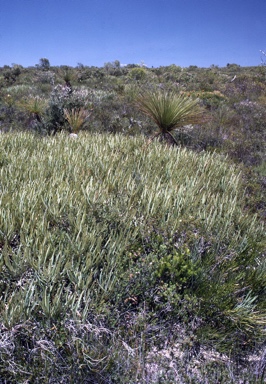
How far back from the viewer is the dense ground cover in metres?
2.09

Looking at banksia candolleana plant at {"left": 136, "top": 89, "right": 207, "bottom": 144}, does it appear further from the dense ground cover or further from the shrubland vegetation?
the dense ground cover

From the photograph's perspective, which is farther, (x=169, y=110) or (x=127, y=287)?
(x=169, y=110)

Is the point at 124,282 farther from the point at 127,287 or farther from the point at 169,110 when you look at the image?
the point at 169,110

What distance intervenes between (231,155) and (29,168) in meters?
6.10

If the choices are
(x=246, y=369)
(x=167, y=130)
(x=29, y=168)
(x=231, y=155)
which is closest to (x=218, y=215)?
(x=246, y=369)

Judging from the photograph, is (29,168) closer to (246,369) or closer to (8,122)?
(246,369)

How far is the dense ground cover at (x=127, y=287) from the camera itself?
6.86 feet

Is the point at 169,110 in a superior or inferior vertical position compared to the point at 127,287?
superior

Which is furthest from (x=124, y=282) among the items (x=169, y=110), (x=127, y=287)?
(x=169, y=110)

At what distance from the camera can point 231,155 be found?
29.0ft

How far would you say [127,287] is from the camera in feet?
8.11

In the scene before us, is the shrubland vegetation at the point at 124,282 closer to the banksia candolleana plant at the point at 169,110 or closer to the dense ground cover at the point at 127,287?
the dense ground cover at the point at 127,287

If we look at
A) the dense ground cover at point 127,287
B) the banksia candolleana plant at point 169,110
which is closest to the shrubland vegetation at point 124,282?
the dense ground cover at point 127,287

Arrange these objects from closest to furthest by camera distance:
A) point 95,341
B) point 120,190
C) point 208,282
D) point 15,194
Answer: point 95,341 < point 208,282 < point 15,194 < point 120,190
